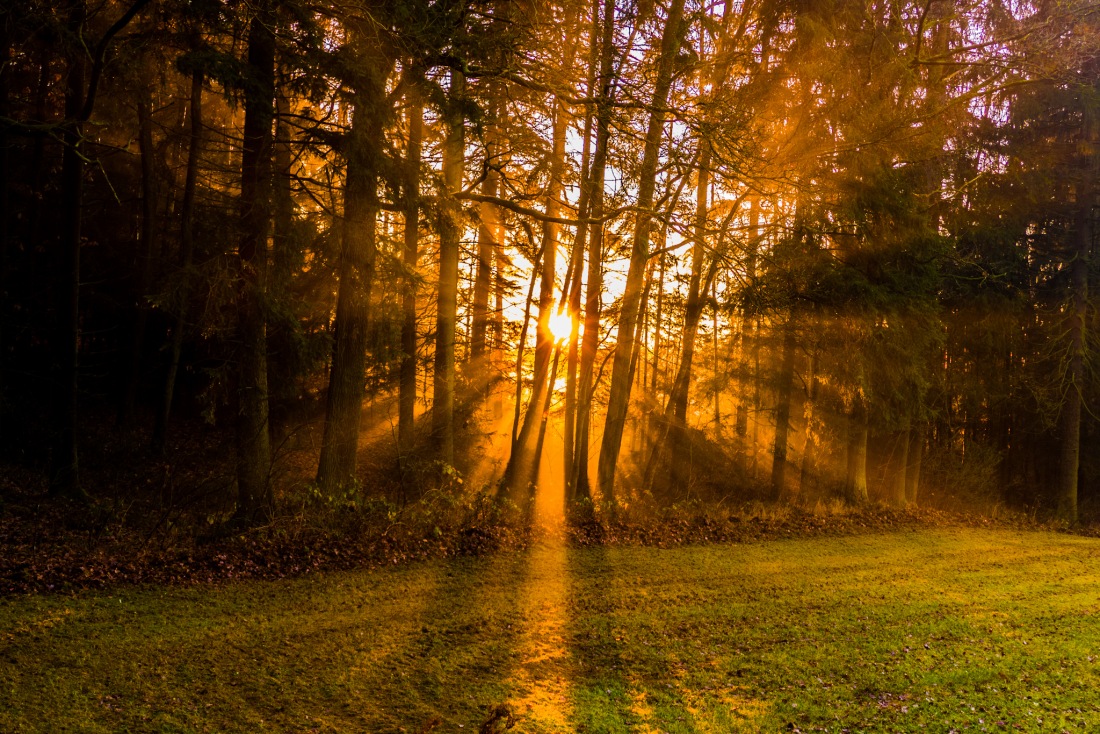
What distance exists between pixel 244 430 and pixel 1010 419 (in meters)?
24.5

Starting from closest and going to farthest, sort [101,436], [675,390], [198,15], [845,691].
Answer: [845,691]
[198,15]
[101,436]
[675,390]

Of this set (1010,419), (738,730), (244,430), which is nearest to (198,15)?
(244,430)

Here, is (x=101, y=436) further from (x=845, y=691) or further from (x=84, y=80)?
(x=845, y=691)

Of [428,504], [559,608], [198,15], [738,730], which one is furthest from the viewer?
[428,504]

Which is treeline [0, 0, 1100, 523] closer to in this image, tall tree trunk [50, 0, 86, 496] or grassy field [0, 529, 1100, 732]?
tall tree trunk [50, 0, 86, 496]

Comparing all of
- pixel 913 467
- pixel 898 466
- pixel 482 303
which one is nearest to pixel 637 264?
pixel 482 303

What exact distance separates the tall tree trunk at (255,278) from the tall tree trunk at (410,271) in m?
1.75

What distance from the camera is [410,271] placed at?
9.48 metres

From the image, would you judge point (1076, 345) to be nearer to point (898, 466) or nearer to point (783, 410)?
point (898, 466)

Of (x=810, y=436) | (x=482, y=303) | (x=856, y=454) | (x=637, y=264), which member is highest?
(x=637, y=264)

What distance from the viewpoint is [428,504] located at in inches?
401

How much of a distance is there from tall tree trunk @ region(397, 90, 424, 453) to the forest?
Answer: 0.37 feet

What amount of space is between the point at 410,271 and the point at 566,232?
4.96m

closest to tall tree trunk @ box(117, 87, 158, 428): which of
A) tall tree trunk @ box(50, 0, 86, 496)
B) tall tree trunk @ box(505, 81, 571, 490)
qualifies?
tall tree trunk @ box(50, 0, 86, 496)
